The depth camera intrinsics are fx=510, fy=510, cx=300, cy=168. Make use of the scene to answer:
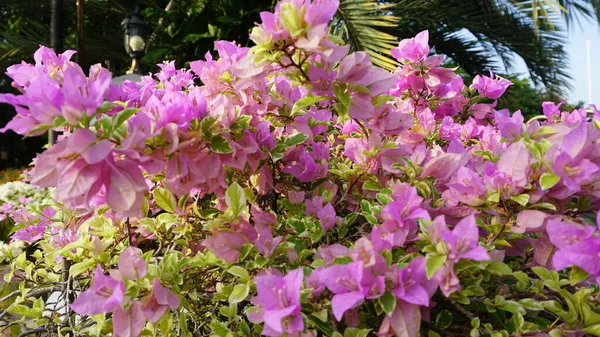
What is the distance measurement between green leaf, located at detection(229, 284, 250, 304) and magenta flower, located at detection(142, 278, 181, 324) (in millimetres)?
81

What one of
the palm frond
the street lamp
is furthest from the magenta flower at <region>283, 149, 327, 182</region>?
the street lamp

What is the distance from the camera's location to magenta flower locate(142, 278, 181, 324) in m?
0.74

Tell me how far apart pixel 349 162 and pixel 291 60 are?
41 cm

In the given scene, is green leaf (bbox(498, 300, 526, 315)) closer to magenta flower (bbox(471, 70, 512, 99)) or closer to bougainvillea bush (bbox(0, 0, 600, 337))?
bougainvillea bush (bbox(0, 0, 600, 337))

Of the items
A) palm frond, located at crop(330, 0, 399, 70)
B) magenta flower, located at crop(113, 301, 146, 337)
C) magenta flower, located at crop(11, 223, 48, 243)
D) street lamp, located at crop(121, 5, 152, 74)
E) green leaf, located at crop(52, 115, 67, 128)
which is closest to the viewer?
green leaf, located at crop(52, 115, 67, 128)

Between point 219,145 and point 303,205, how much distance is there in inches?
11.2

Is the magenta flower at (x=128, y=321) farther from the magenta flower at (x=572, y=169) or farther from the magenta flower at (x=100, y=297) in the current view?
the magenta flower at (x=572, y=169)

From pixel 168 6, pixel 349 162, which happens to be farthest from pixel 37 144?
pixel 349 162

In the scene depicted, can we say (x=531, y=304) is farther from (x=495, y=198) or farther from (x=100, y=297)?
(x=100, y=297)

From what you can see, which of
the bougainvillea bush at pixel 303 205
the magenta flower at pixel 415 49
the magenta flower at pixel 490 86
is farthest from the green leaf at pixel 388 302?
the magenta flower at pixel 490 86

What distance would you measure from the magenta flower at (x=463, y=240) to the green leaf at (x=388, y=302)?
3.6 inches

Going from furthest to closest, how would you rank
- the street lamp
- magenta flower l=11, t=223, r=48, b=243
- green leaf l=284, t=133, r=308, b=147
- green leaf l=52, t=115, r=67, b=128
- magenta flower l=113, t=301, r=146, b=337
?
the street lamp, magenta flower l=11, t=223, r=48, b=243, green leaf l=284, t=133, r=308, b=147, magenta flower l=113, t=301, r=146, b=337, green leaf l=52, t=115, r=67, b=128

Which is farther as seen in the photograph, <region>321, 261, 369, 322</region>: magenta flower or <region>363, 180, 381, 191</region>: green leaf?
<region>363, 180, 381, 191</region>: green leaf

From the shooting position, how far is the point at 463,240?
0.67 metres
